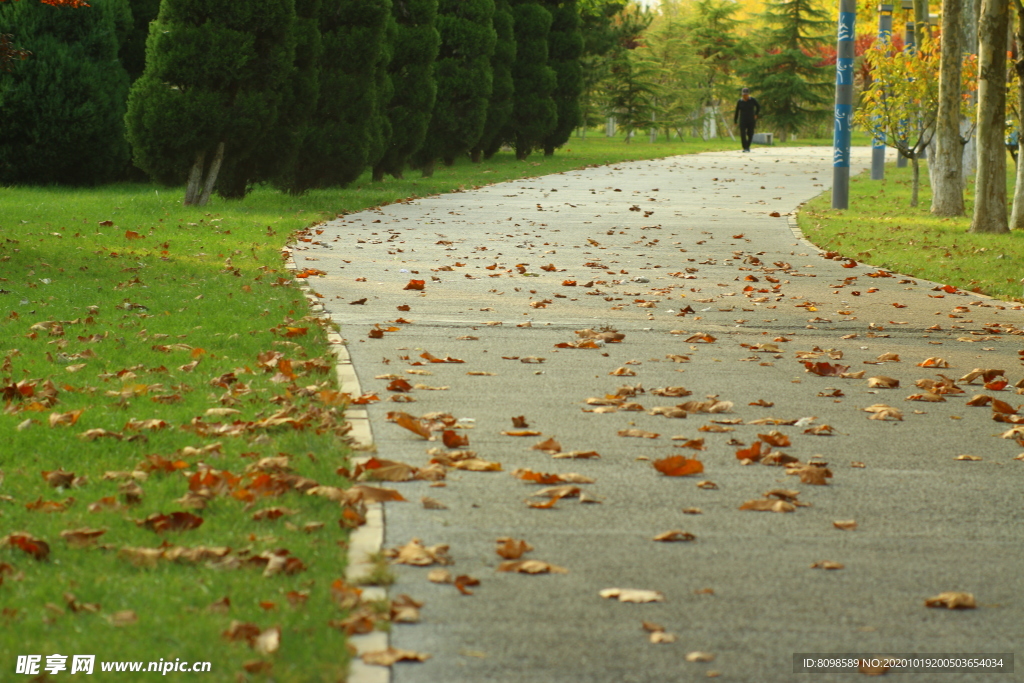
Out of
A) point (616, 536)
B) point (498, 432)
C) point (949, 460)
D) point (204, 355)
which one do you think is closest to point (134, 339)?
point (204, 355)

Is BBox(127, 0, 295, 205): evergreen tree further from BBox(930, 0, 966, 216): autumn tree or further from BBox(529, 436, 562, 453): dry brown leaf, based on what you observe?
BBox(529, 436, 562, 453): dry brown leaf

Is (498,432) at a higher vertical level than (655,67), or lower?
lower

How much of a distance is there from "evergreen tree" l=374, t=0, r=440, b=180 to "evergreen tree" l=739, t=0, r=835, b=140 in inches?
1506

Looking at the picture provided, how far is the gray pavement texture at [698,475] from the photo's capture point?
3.62 metres

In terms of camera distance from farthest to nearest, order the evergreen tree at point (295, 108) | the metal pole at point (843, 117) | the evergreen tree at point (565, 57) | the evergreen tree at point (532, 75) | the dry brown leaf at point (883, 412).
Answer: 1. the evergreen tree at point (565, 57)
2. the evergreen tree at point (532, 75)
3. the metal pole at point (843, 117)
4. the evergreen tree at point (295, 108)
5. the dry brown leaf at point (883, 412)

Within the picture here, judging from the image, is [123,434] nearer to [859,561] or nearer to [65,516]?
[65,516]

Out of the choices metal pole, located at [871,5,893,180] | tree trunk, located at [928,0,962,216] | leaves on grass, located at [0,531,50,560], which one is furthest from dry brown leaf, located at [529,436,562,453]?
metal pole, located at [871,5,893,180]

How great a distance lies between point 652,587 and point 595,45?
141 feet

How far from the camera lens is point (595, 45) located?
4509 cm

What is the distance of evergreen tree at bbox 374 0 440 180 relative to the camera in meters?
24.0

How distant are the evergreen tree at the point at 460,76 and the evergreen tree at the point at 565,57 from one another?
7096mm

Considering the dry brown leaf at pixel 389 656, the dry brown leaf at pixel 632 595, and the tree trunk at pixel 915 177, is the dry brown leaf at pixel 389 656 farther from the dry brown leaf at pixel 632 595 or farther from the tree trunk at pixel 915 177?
the tree trunk at pixel 915 177

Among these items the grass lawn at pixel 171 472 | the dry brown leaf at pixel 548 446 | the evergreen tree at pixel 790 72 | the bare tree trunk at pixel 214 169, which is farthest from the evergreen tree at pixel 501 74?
the evergreen tree at pixel 790 72

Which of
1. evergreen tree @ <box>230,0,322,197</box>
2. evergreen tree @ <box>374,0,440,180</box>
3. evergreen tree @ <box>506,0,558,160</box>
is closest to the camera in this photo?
evergreen tree @ <box>230,0,322,197</box>
